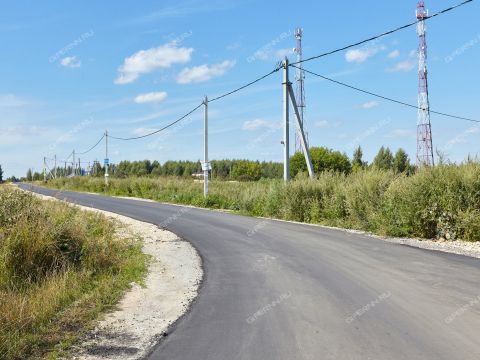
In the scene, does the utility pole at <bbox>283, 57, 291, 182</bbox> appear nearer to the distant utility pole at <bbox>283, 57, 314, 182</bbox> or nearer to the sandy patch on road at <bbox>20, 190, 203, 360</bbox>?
the distant utility pole at <bbox>283, 57, 314, 182</bbox>

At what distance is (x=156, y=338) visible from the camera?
5.49 m

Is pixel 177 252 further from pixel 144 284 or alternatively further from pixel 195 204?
pixel 195 204

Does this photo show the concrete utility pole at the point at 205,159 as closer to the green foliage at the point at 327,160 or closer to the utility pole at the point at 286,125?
the utility pole at the point at 286,125

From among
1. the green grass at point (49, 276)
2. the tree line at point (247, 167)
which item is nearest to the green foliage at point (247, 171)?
the tree line at point (247, 167)

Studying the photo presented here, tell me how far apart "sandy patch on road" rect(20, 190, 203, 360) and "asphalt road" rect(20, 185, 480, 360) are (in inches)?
9.4

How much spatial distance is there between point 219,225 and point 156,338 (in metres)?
12.4

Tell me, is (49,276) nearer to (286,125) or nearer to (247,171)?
(286,125)

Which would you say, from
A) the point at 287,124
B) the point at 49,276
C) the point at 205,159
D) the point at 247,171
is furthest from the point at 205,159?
the point at 247,171

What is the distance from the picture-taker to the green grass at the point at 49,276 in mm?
5492

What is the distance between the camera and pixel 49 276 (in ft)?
27.5

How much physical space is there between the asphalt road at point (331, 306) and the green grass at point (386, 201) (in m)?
2.51

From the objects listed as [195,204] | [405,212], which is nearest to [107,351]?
[405,212]

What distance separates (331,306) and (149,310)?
8.86 feet

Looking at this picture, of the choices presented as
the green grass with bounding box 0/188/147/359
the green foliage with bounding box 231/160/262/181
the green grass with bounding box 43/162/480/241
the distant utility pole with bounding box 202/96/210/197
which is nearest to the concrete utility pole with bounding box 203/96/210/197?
the distant utility pole with bounding box 202/96/210/197
